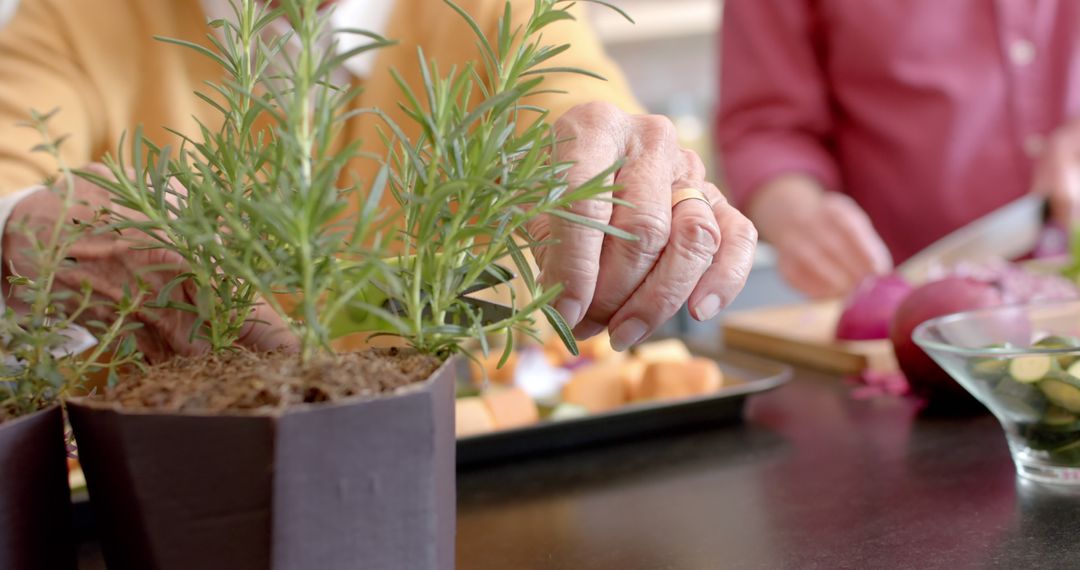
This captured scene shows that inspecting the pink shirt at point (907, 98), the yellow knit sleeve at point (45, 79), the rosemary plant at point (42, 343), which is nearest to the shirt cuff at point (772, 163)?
the pink shirt at point (907, 98)

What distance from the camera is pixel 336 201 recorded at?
36 cm

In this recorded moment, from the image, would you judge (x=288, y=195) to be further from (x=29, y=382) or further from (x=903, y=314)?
(x=903, y=314)

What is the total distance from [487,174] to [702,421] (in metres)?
0.54

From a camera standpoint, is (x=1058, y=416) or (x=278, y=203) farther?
(x=1058, y=416)

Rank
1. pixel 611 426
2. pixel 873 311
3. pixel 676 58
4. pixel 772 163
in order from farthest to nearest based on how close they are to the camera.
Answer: pixel 676 58, pixel 772 163, pixel 873 311, pixel 611 426

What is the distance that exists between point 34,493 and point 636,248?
1.05ft

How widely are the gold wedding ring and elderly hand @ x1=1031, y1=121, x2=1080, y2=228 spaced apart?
140 cm

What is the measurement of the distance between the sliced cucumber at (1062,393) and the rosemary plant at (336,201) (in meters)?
0.41

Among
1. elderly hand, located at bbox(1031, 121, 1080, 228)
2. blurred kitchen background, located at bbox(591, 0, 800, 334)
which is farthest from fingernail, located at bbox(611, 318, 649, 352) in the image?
blurred kitchen background, located at bbox(591, 0, 800, 334)

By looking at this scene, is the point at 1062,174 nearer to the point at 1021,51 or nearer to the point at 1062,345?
the point at 1021,51

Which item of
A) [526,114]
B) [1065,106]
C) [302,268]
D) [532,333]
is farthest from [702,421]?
[1065,106]

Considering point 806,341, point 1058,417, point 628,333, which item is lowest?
point 806,341

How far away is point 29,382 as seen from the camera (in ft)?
1.42

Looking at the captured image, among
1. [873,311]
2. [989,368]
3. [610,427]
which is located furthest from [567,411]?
[873,311]
